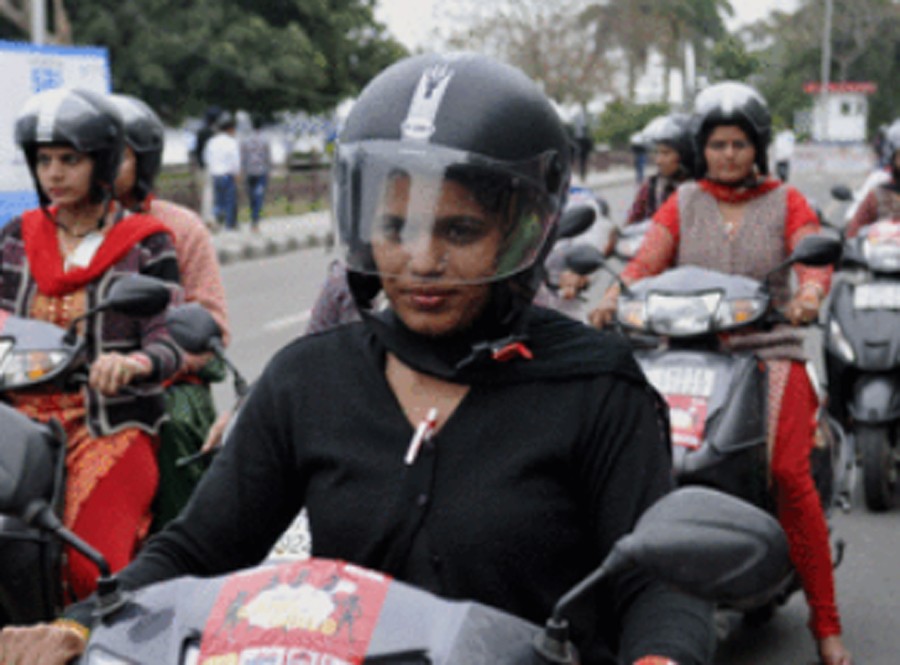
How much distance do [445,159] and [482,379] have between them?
308mm

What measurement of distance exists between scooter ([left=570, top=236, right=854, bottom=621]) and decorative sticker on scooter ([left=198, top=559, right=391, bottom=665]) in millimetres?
2836

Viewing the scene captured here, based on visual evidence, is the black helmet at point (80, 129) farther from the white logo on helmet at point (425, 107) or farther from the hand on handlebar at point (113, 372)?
the white logo on helmet at point (425, 107)

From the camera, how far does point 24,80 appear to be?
1286 cm

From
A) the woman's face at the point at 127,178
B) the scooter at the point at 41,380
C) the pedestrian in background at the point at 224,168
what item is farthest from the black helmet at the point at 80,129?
the pedestrian in background at the point at 224,168

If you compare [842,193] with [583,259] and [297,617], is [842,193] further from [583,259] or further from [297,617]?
[297,617]

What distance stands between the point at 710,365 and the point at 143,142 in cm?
210

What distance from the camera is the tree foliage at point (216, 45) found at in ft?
102

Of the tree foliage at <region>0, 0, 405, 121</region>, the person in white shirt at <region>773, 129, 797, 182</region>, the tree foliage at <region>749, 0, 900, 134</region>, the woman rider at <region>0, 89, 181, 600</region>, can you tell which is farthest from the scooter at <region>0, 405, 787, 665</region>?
the tree foliage at <region>0, 0, 405, 121</region>

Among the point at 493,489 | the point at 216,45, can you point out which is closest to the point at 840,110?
the point at 493,489

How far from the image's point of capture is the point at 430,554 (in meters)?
2.11

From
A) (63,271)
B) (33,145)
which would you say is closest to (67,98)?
(33,145)

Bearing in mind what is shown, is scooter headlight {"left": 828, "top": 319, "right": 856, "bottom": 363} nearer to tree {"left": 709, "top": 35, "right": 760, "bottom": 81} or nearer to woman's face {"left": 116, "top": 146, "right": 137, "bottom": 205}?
tree {"left": 709, "top": 35, "right": 760, "bottom": 81}

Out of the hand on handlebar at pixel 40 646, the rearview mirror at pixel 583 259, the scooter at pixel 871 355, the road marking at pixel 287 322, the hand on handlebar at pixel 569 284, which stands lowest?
the road marking at pixel 287 322

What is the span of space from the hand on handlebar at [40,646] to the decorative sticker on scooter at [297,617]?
25cm
